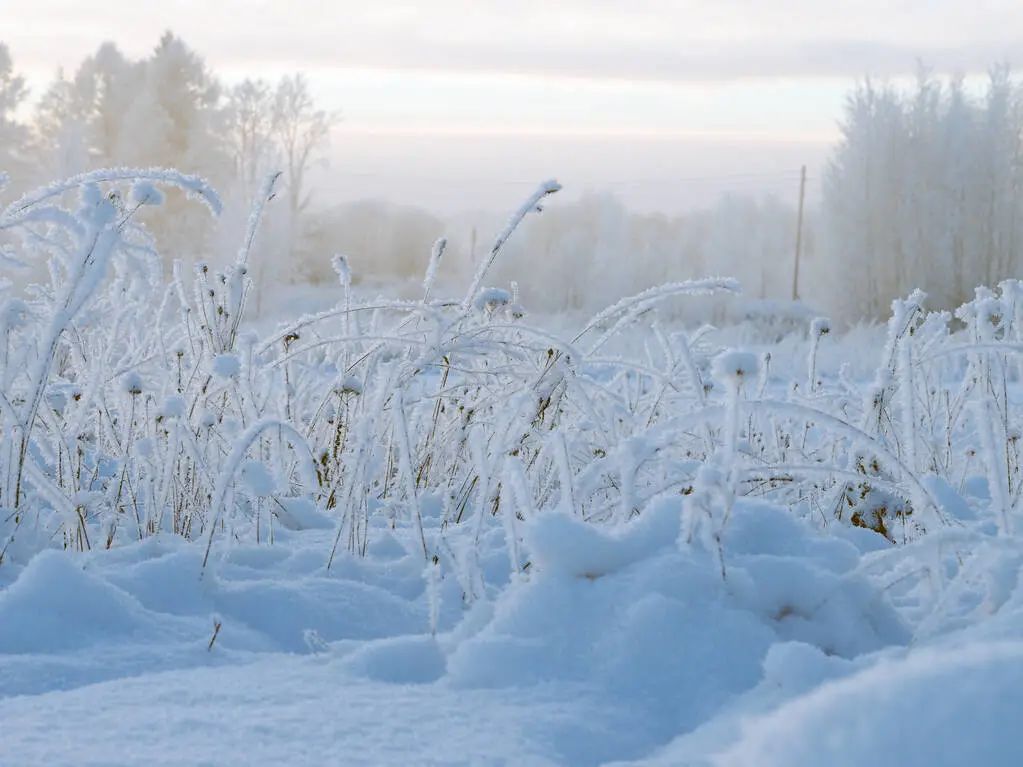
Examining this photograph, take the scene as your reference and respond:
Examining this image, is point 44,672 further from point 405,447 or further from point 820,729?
point 820,729

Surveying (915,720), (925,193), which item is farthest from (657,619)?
(925,193)

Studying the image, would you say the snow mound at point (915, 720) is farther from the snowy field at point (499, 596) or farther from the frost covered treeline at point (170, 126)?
the frost covered treeline at point (170, 126)

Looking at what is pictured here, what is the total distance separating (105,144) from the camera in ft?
75.5

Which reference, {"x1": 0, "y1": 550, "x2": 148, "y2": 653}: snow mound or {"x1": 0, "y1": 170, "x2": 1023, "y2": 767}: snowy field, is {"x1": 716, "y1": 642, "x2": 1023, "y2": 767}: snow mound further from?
{"x1": 0, "y1": 550, "x2": 148, "y2": 653}: snow mound

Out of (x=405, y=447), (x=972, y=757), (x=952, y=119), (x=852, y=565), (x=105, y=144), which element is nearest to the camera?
(x=972, y=757)

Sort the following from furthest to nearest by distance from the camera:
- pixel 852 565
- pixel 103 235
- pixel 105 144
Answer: pixel 105 144, pixel 103 235, pixel 852 565

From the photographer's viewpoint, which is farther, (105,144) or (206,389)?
(105,144)

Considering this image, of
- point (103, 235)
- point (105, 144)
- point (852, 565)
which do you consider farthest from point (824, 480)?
point (105, 144)

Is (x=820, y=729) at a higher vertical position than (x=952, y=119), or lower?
lower

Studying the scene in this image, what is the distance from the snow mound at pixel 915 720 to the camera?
682 mm

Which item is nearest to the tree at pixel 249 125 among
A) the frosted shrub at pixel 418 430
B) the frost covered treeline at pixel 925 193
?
the frost covered treeline at pixel 925 193

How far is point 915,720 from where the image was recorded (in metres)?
0.69

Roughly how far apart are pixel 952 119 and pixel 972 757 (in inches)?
693

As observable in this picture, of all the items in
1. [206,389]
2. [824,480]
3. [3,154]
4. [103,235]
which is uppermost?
[3,154]
